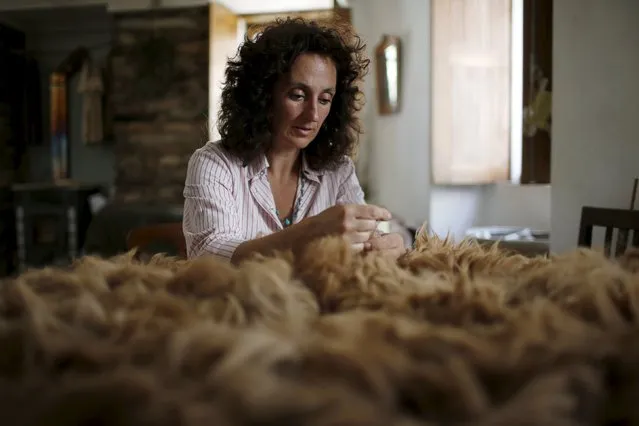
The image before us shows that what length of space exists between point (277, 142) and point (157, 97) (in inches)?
140

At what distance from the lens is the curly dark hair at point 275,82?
1.23 meters

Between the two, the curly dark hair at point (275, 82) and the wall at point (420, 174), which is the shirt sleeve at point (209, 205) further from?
the wall at point (420, 174)

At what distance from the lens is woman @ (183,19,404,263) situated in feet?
3.73

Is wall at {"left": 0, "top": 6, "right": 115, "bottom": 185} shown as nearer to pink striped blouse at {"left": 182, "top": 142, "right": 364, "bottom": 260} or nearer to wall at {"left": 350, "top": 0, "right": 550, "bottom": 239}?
wall at {"left": 350, "top": 0, "right": 550, "bottom": 239}

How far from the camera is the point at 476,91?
134 inches

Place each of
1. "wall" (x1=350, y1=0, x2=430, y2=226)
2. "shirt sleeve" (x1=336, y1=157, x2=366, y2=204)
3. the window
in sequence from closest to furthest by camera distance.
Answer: "shirt sleeve" (x1=336, y1=157, x2=366, y2=204) < the window < "wall" (x1=350, y1=0, x2=430, y2=226)

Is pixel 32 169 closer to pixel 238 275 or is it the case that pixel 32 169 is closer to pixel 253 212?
pixel 253 212

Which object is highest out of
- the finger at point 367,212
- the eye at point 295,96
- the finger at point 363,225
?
the eye at point 295,96

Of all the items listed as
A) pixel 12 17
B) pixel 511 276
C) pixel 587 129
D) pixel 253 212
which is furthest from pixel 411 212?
pixel 12 17

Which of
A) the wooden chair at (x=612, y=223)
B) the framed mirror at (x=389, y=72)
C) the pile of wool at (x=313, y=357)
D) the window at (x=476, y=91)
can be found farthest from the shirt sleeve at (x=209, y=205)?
the framed mirror at (x=389, y=72)

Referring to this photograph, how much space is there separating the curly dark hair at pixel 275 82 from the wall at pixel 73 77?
4307mm

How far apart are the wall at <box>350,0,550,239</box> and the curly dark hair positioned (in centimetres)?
207

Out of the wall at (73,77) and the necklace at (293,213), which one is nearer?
the necklace at (293,213)

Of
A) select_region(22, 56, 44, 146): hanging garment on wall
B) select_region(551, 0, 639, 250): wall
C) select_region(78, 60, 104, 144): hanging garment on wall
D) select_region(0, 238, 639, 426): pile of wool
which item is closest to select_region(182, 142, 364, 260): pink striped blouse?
select_region(0, 238, 639, 426): pile of wool
